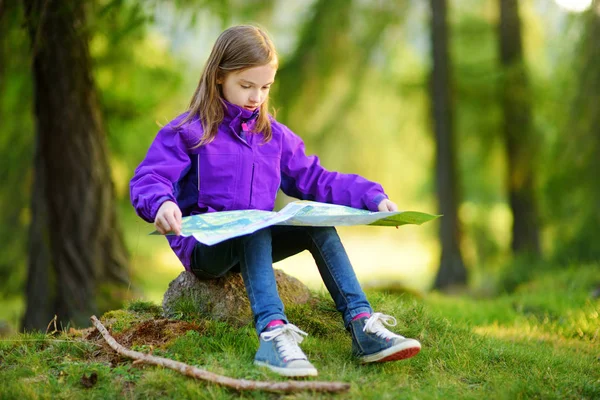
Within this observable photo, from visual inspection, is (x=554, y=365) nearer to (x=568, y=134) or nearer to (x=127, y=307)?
(x=127, y=307)

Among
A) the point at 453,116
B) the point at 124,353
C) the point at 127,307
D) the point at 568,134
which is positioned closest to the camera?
the point at 124,353

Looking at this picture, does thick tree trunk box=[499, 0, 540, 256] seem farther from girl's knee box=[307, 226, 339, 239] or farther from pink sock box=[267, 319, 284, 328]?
pink sock box=[267, 319, 284, 328]

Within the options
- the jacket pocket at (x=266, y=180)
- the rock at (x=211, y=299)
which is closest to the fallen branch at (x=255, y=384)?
the rock at (x=211, y=299)

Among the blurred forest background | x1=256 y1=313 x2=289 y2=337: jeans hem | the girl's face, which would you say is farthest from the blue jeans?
the blurred forest background

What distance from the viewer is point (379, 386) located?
2.68m

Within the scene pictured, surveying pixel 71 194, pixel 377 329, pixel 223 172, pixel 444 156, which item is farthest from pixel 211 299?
pixel 444 156

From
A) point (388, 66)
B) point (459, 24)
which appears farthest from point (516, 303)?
point (459, 24)

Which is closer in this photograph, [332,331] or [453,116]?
[332,331]

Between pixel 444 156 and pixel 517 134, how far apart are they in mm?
1062

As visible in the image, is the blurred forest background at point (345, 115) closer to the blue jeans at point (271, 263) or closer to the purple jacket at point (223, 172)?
the purple jacket at point (223, 172)

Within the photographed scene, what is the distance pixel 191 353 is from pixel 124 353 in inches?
12.1

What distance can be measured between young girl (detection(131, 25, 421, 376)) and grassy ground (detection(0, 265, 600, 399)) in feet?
0.56

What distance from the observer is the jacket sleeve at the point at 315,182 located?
11.0 feet

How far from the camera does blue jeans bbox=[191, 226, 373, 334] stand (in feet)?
9.53
